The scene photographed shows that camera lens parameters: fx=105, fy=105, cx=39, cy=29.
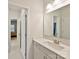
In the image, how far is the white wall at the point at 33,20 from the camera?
12.2 ft

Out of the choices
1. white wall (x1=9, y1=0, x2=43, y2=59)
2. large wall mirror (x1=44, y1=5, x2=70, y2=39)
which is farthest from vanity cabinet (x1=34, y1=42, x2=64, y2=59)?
white wall (x1=9, y1=0, x2=43, y2=59)

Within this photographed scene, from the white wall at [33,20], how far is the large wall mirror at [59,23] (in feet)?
0.91

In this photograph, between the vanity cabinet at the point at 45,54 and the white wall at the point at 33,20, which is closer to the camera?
the vanity cabinet at the point at 45,54

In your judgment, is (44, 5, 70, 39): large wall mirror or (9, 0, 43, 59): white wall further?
(9, 0, 43, 59): white wall

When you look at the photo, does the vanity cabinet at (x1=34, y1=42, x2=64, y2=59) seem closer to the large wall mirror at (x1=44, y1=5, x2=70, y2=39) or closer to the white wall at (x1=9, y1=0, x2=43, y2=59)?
the large wall mirror at (x1=44, y1=5, x2=70, y2=39)

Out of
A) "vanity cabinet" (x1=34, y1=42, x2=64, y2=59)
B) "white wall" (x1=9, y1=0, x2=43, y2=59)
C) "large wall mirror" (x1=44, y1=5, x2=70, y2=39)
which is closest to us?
"vanity cabinet" (x1=34, y1=42, x2=64, y2=59)

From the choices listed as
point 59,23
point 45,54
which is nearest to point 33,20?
point 59,23

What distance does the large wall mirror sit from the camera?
8.43 ft

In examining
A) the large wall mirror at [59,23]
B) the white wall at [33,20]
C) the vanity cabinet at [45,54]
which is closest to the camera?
the vanity cabinet at [45,54]

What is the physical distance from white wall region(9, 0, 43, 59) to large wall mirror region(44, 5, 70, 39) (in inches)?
11.0

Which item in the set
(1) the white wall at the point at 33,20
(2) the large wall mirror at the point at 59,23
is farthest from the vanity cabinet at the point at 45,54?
(1) the white wall at the point at 33,20

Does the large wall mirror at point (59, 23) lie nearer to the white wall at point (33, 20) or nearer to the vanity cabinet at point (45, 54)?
the white wall at point (33, 20)

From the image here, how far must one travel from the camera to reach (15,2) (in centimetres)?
350
